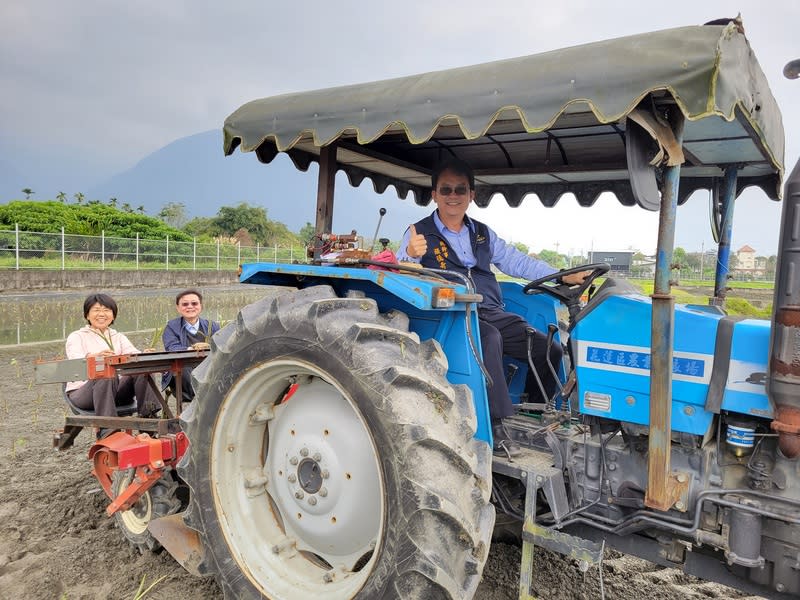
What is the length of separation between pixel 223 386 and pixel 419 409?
914mm

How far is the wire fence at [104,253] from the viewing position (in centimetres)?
1880

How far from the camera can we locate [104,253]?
2192 cm

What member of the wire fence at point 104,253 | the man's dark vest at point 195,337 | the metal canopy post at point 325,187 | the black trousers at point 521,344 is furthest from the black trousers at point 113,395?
the wire fence at point 104,253

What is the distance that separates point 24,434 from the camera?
16.0 feet

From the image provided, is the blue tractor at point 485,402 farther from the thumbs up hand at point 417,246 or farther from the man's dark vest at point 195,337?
the man's dark vest at point 195,337

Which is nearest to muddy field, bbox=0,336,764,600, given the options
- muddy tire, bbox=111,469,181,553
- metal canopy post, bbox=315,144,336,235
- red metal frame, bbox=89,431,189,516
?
muddy tire, bbox=111,469,181,553

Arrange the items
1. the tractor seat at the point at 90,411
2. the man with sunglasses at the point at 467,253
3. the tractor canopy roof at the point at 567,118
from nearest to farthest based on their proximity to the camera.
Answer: the tractor canopy roof at the point at 567,118, the man with sunglasses at the point at 467,253, the tractor seat at the point at 90,411

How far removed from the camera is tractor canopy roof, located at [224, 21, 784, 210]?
5.72 ft

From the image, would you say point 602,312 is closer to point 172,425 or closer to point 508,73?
point 508,73

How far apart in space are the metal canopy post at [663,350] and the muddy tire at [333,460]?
58 centimetres

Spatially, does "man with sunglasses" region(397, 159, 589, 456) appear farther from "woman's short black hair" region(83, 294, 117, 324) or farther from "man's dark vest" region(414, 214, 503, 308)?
"woman's short black hair" region(83, 294, 117, 324)

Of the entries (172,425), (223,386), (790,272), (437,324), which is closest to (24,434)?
(172,425)

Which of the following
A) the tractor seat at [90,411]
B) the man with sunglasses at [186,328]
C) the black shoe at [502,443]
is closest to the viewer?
the black shoe at [502,443]

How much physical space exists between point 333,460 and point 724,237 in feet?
7.96
